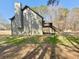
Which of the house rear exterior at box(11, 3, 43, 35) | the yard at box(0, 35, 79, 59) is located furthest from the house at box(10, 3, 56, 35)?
the yard at box(0, 35, 79, 59)

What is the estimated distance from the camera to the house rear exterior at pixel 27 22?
138 ft

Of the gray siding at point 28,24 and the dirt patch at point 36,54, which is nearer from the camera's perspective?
the dirt patch at point 36,54

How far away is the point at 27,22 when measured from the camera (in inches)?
1670

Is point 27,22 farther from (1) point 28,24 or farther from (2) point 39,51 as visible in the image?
(2) point 39,51

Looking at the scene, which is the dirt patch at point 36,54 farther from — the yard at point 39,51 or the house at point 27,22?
the house at point 27,22

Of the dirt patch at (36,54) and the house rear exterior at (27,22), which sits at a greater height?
the house rear exterior at (27,22)

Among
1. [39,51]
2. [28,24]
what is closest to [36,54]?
[39,51]

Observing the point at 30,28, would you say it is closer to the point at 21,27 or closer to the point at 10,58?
the point at 21,27

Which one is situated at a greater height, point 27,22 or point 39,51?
point 27,22

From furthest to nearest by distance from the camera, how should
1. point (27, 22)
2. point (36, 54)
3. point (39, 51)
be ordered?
point (27, 22), point (39, 51), point (36, 54)

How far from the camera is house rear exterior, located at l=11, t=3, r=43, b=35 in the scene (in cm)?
4216

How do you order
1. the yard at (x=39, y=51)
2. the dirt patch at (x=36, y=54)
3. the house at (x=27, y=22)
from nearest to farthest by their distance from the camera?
1. the dirt patch at (x=36, y=54)
2. the yard at (x=39, y=51)
3. the house at (x=27, y=22)

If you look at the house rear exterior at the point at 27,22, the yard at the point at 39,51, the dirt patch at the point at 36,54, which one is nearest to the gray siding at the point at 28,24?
the house rear exterior at the point at 27,22

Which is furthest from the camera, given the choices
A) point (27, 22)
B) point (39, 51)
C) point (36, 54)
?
point (27, 22)
